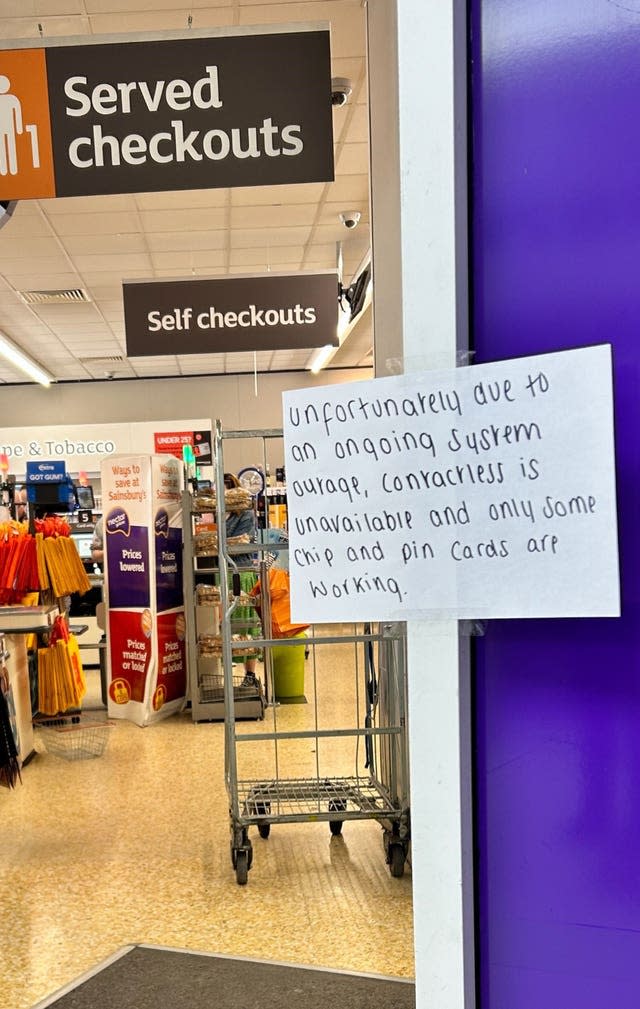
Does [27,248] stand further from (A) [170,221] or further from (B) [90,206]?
(A) [170,221]

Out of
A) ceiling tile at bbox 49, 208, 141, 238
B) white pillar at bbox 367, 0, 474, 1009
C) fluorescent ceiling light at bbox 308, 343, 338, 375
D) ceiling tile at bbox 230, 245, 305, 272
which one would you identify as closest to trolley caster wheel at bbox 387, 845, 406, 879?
white pillar at bbox 367, 0, 474, 1009

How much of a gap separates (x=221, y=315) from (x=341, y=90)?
1.60 m

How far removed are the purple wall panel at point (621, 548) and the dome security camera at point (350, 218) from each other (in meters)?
7.20

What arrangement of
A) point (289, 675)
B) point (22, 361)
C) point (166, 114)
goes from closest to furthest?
1. point (166, 114)
2. point (289, 675)
3. point (22, 361)

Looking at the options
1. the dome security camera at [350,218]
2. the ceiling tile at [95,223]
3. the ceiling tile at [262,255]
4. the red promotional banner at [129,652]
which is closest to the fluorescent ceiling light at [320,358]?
the ceiling tile at [262,255]

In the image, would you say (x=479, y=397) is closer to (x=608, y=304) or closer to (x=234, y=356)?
(x=608, y=304)

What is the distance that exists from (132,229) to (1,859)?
5609 mm

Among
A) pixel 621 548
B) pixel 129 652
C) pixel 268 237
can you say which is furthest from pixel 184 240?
pixel 621 548

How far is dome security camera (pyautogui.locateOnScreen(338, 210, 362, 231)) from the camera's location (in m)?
7.93

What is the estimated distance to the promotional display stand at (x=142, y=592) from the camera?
275 inches

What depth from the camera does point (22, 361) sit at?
13.6m

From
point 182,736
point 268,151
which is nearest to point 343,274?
point 182,736

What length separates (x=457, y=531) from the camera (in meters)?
0.99

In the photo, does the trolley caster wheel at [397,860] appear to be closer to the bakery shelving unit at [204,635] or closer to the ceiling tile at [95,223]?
the bakery shelving unit at [204,635]
